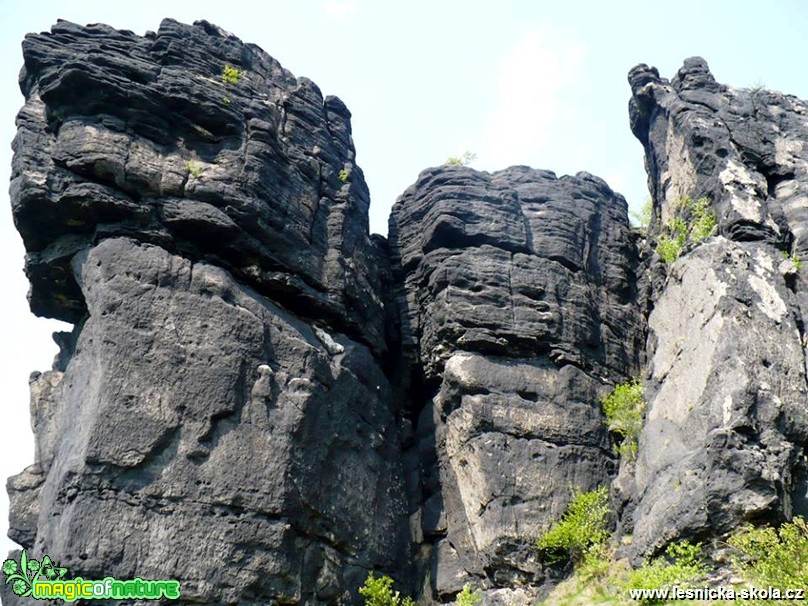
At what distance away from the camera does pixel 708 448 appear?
1688cm

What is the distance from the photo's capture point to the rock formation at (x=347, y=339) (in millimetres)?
16844

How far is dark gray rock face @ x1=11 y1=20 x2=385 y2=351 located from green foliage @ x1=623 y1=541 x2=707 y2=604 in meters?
9.13

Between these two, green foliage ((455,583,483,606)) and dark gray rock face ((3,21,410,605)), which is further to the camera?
green foliage ((455,583,483,606))

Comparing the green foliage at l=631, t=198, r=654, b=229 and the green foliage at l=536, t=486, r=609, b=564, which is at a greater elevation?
the green foliage at l=631, t=198, r=654, b=229

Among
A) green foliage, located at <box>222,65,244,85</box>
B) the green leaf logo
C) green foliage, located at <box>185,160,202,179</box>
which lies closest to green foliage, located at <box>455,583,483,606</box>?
the green leaf logo

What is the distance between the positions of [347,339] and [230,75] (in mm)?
7525

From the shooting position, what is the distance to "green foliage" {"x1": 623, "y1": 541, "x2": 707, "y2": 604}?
15781 mm

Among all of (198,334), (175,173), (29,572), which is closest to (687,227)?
(198,334)

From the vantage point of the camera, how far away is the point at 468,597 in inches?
771

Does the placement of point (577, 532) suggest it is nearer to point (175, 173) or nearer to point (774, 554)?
point (774, 554)

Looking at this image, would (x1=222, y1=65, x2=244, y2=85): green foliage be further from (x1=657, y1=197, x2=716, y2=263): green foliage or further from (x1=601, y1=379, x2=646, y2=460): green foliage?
(x1=601, y1=379, x2=646, y2=460): green foliage

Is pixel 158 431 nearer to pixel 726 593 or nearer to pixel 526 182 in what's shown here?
pixel 726 593

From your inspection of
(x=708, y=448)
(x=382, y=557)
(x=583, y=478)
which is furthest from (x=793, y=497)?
(x=382, y=557)

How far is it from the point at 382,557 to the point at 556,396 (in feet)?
20.2
